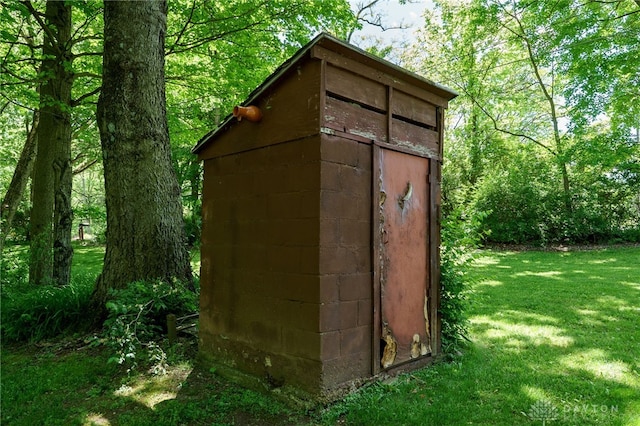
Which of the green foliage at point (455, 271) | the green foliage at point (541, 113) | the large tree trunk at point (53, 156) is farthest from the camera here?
the green foliage at point (541, 113)

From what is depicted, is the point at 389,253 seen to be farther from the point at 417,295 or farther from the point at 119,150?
the point at 119,150

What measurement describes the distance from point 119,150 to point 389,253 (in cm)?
359

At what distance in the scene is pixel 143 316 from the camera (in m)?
4.74

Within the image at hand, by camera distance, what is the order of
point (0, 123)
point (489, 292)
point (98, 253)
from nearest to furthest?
point (489, 292), point (0, 123), point (98, 253)

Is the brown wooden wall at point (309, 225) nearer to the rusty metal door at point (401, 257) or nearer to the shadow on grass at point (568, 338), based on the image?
the rusty metal door at point (401, 257)

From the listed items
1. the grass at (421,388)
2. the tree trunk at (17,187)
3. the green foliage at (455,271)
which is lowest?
the grass at (421,388)

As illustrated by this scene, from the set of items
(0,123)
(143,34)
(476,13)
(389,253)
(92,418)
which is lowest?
(92,418)

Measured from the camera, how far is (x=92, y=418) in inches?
127

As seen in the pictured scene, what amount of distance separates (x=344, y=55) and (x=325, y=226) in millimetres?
1396

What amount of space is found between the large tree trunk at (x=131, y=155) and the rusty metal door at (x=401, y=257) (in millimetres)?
2930

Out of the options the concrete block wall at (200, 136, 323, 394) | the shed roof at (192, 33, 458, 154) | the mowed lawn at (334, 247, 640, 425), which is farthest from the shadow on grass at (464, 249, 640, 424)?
the shed roof at (192, 33, 458, 154)

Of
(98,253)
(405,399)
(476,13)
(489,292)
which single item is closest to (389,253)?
(405,399)

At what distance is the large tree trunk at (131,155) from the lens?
5.12 metres

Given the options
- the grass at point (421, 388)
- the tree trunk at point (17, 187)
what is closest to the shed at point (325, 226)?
the grass at point (421, 388)
